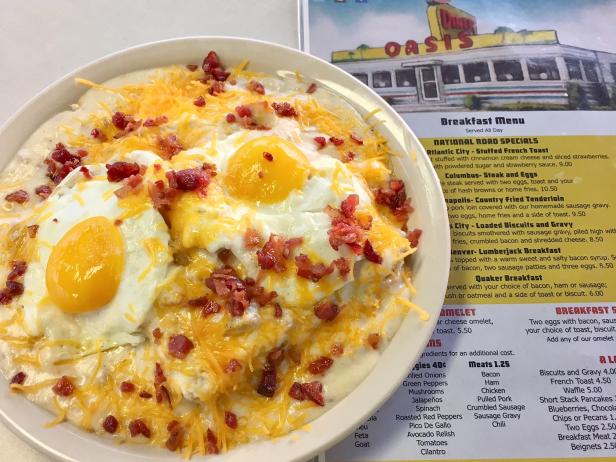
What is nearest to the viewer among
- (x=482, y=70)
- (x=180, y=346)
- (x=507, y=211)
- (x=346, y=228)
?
→ (x=180, y=346)

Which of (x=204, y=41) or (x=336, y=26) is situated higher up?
(x=336, y=26)

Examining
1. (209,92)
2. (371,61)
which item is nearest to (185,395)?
(209,92)

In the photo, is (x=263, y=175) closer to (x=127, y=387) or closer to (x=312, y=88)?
(x=312, y=88)

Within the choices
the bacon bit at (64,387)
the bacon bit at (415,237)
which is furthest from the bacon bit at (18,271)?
the bacon bit at (415,237)

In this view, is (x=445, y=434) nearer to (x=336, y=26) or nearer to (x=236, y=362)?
(x=236, y=362)

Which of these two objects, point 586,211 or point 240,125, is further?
point 586,211

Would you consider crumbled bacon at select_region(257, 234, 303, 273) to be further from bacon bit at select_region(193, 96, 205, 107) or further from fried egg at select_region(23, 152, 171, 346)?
bacon bit at select_region(193, 96, 205, 107)

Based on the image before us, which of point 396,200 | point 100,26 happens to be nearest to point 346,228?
point 396,200
